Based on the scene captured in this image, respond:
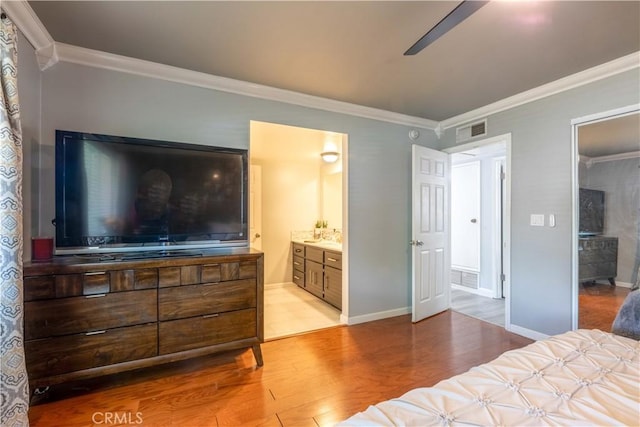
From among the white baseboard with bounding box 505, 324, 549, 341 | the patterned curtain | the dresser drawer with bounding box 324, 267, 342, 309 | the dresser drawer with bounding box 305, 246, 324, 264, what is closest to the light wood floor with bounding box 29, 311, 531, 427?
the white baseboard with bounding box 505, 324, 549, 341

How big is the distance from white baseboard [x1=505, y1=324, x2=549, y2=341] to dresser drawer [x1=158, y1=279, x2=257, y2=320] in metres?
2.72

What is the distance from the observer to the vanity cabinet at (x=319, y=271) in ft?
12.3

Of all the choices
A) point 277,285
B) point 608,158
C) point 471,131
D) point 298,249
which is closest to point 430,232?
point 471,131

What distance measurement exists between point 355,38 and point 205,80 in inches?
54.9

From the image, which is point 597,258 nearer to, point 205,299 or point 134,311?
point 205,299

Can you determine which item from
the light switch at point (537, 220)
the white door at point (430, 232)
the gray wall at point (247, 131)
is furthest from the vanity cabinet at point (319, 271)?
the light switch at point (537, 220)

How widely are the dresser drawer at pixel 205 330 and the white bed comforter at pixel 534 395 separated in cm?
153

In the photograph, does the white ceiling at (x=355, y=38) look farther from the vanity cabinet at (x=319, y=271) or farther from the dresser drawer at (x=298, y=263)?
the dresser drawer at (x=298, y=263)

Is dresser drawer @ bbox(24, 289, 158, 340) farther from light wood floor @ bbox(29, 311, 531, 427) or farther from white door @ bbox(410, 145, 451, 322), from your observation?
white door @ bbox(410, 145, 451, 322)

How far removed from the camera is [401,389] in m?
2.08

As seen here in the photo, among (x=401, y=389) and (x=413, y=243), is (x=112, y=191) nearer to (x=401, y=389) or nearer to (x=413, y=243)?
(x=401, y=389)

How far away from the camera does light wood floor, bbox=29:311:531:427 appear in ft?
5.93

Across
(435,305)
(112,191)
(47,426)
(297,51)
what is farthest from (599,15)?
(47,426)

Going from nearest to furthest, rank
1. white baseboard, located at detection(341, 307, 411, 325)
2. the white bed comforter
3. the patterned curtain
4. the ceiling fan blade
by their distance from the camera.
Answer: the white bed comforter < the ceiling fan blade < the patterned curtain < white baseboard, located at detection(341, 307, 411, 325)
